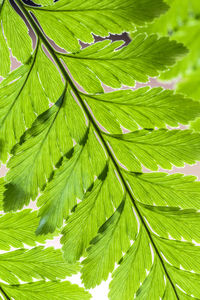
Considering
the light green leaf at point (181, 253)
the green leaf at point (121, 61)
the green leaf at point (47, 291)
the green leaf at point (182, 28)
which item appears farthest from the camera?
the green leaf at point (47, 291)

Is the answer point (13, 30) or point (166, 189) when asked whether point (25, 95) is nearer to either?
point (13, 30)

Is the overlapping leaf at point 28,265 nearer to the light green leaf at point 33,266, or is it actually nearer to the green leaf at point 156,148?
the light green leaf at point 33,266

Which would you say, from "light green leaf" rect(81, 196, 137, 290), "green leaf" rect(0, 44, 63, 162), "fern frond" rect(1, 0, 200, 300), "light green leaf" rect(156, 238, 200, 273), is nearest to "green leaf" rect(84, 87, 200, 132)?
"fern frond" rect(1, 0, 200, 300)

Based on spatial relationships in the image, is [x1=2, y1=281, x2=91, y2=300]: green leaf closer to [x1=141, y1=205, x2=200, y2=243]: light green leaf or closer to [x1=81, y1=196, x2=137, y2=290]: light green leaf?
[x1=81, y1=196, x2=137, y2=290]: light green leaf

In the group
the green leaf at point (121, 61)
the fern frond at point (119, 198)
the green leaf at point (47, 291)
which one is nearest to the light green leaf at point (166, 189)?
the fern frond at point (119, 198)

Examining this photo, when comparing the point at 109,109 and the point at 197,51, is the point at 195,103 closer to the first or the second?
the point at 197,51

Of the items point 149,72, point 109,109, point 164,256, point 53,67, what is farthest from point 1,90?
point 164,256

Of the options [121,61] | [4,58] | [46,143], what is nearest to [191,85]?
[121,61]
